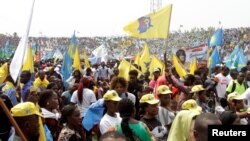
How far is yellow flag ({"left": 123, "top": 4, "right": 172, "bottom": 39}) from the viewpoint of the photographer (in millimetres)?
10680

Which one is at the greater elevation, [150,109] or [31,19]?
[31,19]

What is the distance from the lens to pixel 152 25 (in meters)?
11.0

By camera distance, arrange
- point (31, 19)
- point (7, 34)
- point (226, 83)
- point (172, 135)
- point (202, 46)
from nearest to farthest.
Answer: point (172, 135) < point (31, 19) < point (226, 83) < point (202, 46) < point (7, 34)

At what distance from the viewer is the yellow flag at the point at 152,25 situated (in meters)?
A: 10.7

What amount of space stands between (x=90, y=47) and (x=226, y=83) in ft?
162

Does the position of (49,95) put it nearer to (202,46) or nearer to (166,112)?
(166,112)

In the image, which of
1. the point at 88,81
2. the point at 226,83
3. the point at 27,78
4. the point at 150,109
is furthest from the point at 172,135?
the point at 226,83

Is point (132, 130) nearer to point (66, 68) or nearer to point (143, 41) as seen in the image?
point (66, 68)

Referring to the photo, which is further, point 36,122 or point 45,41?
point 45,41

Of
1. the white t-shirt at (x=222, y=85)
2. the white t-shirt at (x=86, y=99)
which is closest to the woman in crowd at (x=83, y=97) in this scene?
the white t-shirt at (x=86, y=99)

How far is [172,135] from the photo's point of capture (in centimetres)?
438

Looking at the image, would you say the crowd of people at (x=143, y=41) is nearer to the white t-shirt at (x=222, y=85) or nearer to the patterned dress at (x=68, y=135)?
the white t-shirt at (x=222, y=85)

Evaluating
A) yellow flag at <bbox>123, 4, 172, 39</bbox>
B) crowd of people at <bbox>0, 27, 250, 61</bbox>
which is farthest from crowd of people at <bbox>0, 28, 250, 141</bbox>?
crowd of people at <bbox>0, 27, 250, 61</bbox>

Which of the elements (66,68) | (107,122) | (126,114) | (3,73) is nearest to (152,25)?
(66,68)
